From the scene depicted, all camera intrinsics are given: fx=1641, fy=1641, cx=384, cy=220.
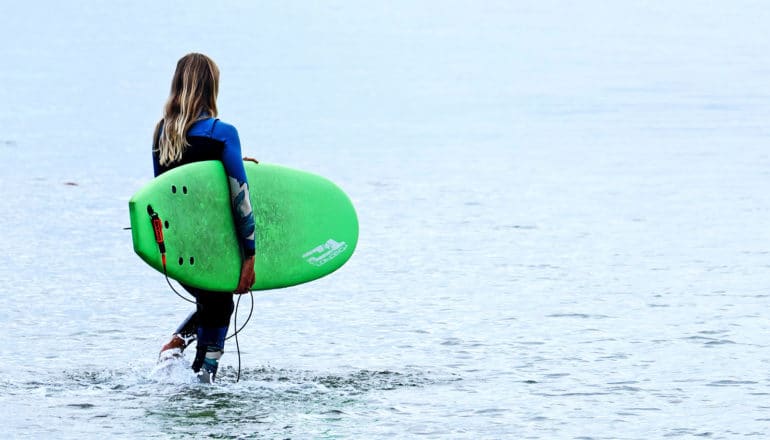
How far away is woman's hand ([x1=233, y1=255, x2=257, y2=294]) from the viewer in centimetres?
739

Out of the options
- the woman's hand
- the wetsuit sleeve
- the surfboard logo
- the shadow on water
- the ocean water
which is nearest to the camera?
the shadow on water

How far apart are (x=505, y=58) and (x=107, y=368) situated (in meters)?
26.6

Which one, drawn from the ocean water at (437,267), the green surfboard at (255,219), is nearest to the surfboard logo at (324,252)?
the green surfboard at (255,219)

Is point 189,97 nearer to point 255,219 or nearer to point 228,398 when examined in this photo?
point 255,219

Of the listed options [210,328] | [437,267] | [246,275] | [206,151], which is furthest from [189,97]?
[437,267]

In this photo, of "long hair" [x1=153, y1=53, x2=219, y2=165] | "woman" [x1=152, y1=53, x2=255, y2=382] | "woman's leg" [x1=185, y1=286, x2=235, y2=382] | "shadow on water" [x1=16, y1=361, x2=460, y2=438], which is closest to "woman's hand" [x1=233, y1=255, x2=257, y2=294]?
"woman" [x1=152, y1=53, x2=255, y2=382]

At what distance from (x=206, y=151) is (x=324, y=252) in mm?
955

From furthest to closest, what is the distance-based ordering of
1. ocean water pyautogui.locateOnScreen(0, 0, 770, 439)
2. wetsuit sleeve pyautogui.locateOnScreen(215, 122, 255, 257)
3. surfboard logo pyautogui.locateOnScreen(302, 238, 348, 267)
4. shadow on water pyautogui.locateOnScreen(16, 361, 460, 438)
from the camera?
surfboard logo pyautogui.locateOnScreen(302, 238, 348, 267) < wetsuit sleeve pyautogui.locateOnScreen(215, 122, 255, 257) < ocean water pyautogui.locateOnScreen(0, 0, 770, 439) < shadow on water pyautogui.locateOnScreen(16, 361, 460, 438)

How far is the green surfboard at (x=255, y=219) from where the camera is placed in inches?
289

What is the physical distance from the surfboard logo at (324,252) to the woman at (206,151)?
1.81 ft

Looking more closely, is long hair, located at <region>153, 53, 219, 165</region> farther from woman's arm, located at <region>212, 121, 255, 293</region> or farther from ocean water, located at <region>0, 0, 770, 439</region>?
ocean water, located at <region>0, 0, 770, 439</region>

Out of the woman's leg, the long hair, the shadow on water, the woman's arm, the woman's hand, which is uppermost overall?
the long hair

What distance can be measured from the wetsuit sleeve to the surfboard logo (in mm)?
573

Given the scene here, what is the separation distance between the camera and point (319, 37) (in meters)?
39.2
